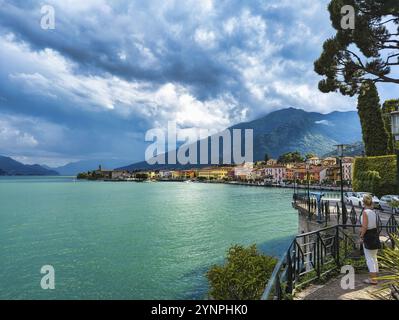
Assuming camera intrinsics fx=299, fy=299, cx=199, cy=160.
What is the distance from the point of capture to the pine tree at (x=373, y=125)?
3950cm

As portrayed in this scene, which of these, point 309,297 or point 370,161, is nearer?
point 309,297

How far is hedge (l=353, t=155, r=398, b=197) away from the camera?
107 ft

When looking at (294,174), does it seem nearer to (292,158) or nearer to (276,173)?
(276,173)

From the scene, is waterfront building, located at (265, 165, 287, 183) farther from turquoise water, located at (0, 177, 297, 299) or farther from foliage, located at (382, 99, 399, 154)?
turquoise water, located at (0, 177, 297, 299)

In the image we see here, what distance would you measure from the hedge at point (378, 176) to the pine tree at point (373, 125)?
515 centimetres

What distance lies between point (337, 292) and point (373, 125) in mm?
39965

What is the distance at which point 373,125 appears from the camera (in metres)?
39.8

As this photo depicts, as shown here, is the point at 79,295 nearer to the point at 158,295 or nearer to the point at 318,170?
the point at 158,295

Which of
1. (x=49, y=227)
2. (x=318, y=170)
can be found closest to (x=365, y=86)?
(x=49, y=227)

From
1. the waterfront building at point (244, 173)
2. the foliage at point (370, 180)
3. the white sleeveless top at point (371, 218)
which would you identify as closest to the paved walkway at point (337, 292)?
the white sleeveless top at point (371, 218)

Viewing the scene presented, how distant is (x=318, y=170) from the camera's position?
113m

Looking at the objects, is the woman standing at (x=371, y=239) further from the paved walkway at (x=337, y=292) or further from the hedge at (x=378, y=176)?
the hedge at (x=378, y=176)

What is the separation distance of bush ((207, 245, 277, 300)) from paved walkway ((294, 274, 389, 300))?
6.52 feet
